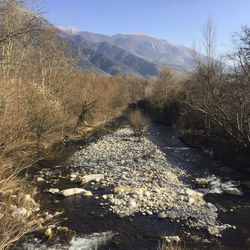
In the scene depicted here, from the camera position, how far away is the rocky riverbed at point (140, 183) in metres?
6.61

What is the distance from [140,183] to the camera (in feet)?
28.7

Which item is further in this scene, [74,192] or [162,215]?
[74,192]

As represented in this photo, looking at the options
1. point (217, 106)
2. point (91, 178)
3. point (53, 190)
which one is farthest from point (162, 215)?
point (217, 106)

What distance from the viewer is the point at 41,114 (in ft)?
34.3

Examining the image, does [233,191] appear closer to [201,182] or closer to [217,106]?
[201,182]

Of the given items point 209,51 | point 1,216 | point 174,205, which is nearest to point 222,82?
point 209,51

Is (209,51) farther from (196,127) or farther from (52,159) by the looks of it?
(52,159)

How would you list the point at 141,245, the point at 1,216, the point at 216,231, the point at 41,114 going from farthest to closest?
1. the point at 41,114
2. the point at 216,231
3. the point at 141,245
4. the point at 1,216

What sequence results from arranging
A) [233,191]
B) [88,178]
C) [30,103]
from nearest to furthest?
1. [233,191]
2. [88,178]
3. [30,103]

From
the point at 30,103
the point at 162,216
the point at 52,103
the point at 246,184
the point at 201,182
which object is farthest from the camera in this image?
the point at 52,103

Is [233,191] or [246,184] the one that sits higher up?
[246,184]

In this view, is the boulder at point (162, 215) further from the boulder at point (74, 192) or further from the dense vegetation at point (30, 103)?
the dense vegetation at point (30, 103)

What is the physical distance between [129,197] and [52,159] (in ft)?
20.5

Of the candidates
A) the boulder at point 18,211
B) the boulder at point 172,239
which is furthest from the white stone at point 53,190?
the boulder at point 172,239
